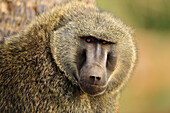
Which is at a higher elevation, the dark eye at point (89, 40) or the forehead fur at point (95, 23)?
the forehead fur at point (95, 23)

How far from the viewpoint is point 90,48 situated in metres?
3.44

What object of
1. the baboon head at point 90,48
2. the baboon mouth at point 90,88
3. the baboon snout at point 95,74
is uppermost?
the baboon head at point 90,48

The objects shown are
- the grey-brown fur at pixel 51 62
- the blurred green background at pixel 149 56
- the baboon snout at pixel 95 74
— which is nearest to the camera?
the baboon snout at pixel 95 74

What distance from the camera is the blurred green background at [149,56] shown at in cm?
1335

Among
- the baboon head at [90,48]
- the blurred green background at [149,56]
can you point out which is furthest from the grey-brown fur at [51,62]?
the blurred green background at [149,56]

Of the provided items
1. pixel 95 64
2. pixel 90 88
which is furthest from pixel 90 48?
pixel 90 88

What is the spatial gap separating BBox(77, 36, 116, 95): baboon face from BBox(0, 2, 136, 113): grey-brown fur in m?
0.09

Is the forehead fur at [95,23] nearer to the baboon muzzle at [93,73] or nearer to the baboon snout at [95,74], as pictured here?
the baboon muzzle at [93,73]

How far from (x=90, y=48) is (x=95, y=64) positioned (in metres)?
0.25

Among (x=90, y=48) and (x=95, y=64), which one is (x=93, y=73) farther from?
(x=90, y=48)

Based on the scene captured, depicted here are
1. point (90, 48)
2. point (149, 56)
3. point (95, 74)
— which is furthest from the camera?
point (149, 56)

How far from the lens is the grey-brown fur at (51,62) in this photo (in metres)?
3.40

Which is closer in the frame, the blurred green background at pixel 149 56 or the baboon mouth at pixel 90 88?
the baboon mouth at pixel 90 88

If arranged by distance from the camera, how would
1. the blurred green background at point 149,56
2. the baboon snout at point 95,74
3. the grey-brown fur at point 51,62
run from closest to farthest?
the baboon snout at point 95,74 < the grey-brown fur at point 51,62 < the blurred green background at point 149,56
